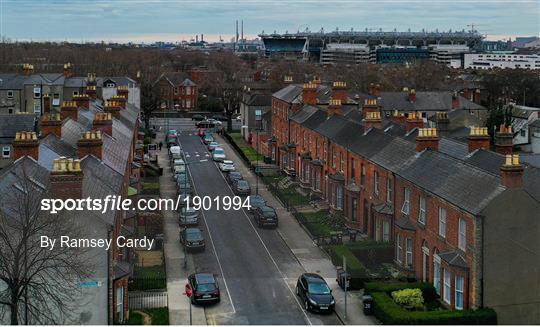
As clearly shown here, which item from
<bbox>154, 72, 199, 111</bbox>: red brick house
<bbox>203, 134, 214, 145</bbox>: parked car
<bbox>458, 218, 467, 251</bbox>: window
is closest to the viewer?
<bbox>458, 218, 467, 251</bbox>: window

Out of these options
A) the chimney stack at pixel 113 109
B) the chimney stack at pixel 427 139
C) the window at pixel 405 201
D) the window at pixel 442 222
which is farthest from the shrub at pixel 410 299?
the chimney stack at pixel 113 109

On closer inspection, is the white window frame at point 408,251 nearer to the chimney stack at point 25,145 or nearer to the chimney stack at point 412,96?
the chimney stack at point 25,145

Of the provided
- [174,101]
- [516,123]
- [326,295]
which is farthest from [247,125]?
[326,295]

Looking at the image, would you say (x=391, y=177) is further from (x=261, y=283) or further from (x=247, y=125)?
(x=247, y=125)

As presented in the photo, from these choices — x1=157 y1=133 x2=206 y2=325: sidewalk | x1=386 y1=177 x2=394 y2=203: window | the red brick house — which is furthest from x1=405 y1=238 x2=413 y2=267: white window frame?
the red brick house

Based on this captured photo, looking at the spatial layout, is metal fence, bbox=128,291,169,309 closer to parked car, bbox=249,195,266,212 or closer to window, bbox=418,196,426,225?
window, bbox=418,196,426,225

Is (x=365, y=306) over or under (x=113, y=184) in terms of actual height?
under

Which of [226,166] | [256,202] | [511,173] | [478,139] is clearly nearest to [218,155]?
[226,166]
